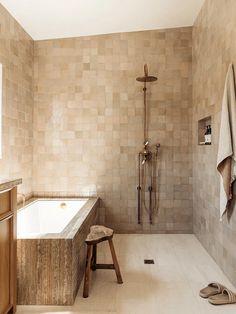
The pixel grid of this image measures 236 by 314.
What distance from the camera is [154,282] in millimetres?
2512

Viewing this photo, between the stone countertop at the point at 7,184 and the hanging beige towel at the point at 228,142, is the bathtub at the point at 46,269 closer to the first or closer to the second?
the stone countertop at the point at 7,184

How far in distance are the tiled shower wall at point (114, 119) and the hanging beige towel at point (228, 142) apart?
5.10 ft

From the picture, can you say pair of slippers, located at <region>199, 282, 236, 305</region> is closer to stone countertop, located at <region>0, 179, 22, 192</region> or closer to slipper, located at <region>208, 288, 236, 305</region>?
slipper, located at <region>208, 288, 236, 305</region>

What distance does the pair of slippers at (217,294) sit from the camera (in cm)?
217

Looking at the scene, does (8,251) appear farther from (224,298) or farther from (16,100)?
(16,100)

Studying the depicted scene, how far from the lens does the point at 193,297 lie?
2.26m

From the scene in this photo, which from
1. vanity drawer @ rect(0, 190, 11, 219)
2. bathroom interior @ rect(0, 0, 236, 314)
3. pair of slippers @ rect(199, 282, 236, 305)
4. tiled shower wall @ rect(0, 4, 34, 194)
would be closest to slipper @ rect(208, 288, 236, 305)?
pair of slippers @ rect(199, 282, 236, 305)

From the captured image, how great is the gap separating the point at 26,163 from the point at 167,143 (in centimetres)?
201

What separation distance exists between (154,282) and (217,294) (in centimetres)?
54

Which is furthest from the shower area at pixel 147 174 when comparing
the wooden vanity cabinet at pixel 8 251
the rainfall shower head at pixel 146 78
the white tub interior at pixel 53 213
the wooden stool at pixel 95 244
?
the wooden vanity cabinet at pixel 8 251

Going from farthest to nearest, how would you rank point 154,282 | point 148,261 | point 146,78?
1. point 146,78
2. point 148,261
3. point 154,282

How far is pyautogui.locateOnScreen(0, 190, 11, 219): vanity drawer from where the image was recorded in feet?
5.84

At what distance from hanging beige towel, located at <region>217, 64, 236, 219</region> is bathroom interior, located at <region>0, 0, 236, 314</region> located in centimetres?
25

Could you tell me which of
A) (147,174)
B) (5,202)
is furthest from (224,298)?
(147,174)
